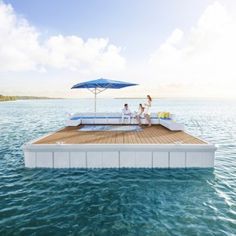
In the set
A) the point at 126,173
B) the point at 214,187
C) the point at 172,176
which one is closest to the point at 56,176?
the point at 126,173

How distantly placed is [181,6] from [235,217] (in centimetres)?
1109

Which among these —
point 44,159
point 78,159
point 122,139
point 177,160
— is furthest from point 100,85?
point 177,160

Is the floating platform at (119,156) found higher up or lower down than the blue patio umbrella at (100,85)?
lower down

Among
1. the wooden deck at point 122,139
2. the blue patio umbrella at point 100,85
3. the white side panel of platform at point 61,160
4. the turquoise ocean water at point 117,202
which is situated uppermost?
the blue patio umbrella at point 100,85

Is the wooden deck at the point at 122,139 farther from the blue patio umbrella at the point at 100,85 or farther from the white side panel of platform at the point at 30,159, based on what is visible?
the blue patio umbrella at the point at 100,85

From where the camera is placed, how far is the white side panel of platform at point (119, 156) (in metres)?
6.02

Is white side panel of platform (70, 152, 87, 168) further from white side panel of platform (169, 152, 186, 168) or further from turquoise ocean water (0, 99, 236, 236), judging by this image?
white side panel of platform (169, 152, 186, 168)

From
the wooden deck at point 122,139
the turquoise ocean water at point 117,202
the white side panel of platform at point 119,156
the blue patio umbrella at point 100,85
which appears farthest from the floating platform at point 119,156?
the blue patio umbrella at point 100,85

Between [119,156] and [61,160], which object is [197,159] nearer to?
[119,156]

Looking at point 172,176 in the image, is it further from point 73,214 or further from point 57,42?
point 57,42

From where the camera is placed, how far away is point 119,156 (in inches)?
239

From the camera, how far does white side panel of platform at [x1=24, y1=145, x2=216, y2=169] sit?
A: 6020 mm

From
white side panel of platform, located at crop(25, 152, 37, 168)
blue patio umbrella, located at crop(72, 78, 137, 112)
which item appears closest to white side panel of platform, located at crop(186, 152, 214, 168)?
white side panel of platform, located at crop(25, 152, 37, 168)

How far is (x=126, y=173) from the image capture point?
5.68 m
